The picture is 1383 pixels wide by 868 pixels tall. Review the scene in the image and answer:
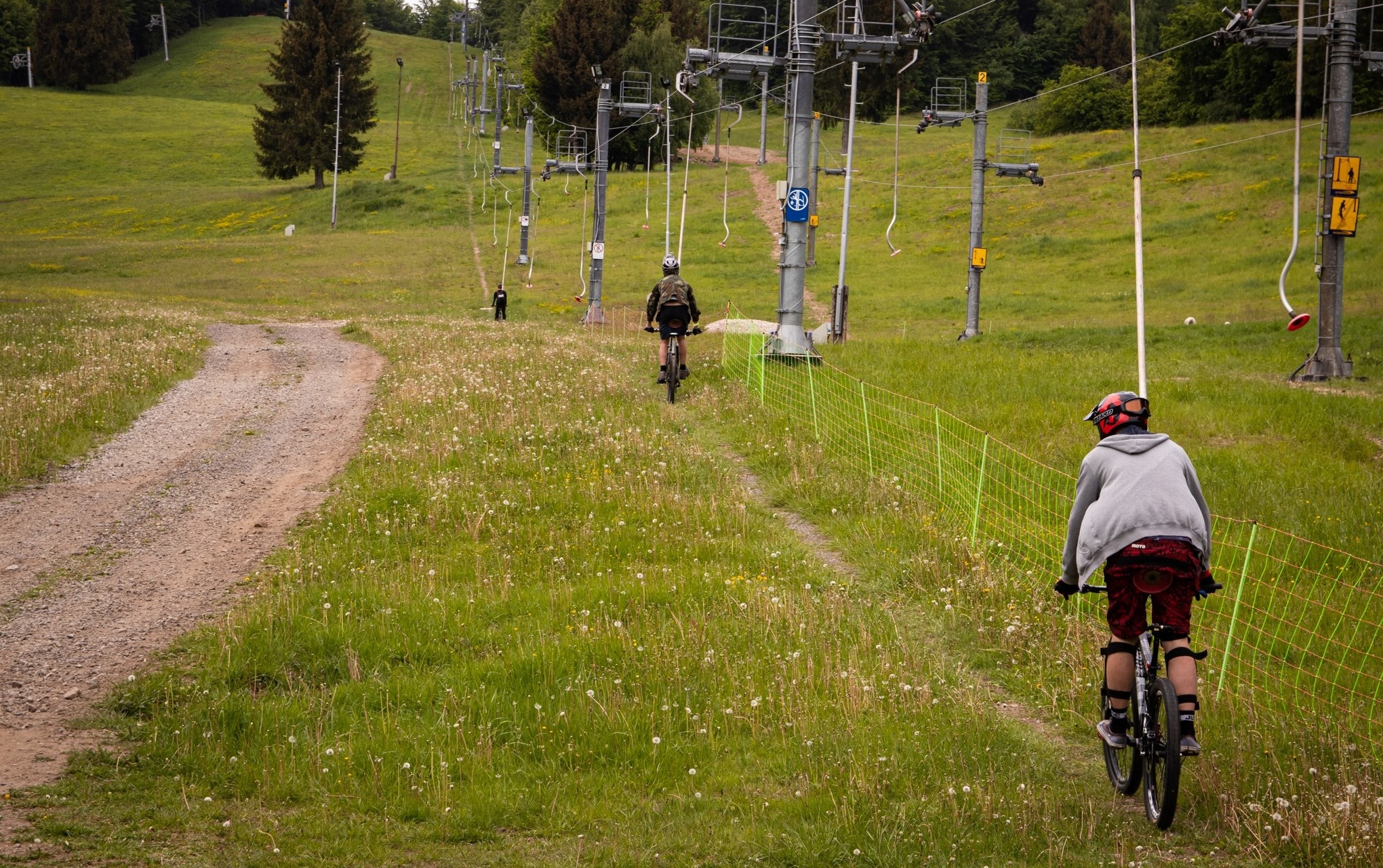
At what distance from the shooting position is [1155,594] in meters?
6.07

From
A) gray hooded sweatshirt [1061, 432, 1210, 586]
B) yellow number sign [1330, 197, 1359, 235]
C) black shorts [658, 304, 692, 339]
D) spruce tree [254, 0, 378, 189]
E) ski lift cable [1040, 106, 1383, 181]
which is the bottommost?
gray hooded sweatshirt [1061, 432, 1210, 586]

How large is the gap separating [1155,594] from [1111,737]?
80 cm

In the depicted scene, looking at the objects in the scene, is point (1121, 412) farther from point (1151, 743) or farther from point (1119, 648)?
point (1151, 743)

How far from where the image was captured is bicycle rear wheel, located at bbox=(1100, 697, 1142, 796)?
6.12 meters

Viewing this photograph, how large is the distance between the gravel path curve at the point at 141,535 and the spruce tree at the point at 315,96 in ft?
229

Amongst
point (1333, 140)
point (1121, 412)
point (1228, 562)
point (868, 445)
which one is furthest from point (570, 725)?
point (1333, 140)

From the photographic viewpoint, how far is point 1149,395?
19922mm

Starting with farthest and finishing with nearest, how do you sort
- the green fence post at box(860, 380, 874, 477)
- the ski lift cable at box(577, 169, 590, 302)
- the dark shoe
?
the ski lift cable at box(577, 169, 590, 302), the green fence post at box(860, 380, 874, 477), the dark shoe

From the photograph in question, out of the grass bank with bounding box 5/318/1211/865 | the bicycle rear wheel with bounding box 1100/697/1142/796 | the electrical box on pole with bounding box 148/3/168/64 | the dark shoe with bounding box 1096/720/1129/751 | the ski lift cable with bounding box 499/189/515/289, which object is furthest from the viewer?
the electrical box on pole with bounding box 148/3/168/64

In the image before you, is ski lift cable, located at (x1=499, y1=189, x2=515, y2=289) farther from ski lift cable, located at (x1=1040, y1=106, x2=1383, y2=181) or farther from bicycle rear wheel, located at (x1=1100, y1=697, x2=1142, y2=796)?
bicycle rear wheel, located at (x1=1100, y1=697, x2=1142, y2=796)

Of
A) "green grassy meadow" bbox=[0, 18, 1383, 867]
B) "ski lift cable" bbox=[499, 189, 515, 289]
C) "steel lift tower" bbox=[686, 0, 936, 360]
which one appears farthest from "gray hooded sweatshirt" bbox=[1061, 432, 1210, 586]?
"ski lift cable" bbox=[499, 189, 515, 289]

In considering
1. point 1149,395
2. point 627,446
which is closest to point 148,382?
point 627,446

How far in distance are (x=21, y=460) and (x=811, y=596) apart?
9.21 m

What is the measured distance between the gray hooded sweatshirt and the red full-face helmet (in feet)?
0.22
